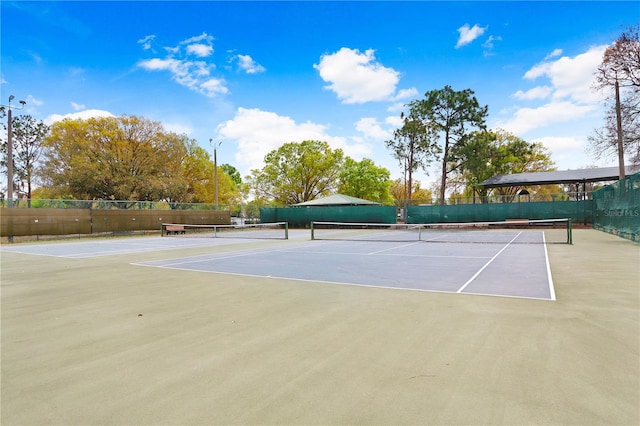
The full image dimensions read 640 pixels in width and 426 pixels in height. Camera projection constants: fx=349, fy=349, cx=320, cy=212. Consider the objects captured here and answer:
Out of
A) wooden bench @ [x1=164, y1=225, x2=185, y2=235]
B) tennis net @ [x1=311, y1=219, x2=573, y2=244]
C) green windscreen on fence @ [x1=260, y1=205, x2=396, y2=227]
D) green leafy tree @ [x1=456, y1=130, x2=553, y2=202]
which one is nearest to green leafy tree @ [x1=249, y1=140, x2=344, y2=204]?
green windscreen on fence @ [x1=260, y1=205, x2=396, y2=227]

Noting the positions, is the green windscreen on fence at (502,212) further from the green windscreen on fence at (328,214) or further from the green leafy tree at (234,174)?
the green leafy tree at (234,174)

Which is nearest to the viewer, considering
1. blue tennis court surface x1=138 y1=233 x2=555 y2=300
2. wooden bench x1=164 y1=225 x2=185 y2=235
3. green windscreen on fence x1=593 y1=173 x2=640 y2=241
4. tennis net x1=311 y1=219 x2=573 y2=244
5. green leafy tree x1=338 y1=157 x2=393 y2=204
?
blue tennis court surface x1=138 y1=233 x2=555 y2=300

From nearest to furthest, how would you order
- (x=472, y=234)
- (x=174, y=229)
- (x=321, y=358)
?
(x=321, y=358) < (x=472, y=234) < (x=174, y=229)

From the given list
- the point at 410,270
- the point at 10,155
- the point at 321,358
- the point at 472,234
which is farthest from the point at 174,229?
the point at 321,358

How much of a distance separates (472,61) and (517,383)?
25583mm

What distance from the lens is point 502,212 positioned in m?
28.8

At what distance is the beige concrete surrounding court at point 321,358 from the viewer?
2193 mm

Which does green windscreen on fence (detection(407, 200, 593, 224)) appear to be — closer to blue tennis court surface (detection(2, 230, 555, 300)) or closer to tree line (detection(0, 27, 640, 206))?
tree line (detection(0, 27, 640, 206))

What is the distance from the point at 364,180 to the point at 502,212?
2004 cm

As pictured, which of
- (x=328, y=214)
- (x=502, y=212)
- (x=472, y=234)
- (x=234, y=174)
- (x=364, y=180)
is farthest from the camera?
(x=234, y=174)

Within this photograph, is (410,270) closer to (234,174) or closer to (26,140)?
(26,140)

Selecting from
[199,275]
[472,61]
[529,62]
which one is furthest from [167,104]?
[529,62]

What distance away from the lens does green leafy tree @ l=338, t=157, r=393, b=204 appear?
46.2 meters

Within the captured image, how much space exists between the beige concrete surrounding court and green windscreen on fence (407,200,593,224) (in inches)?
982
